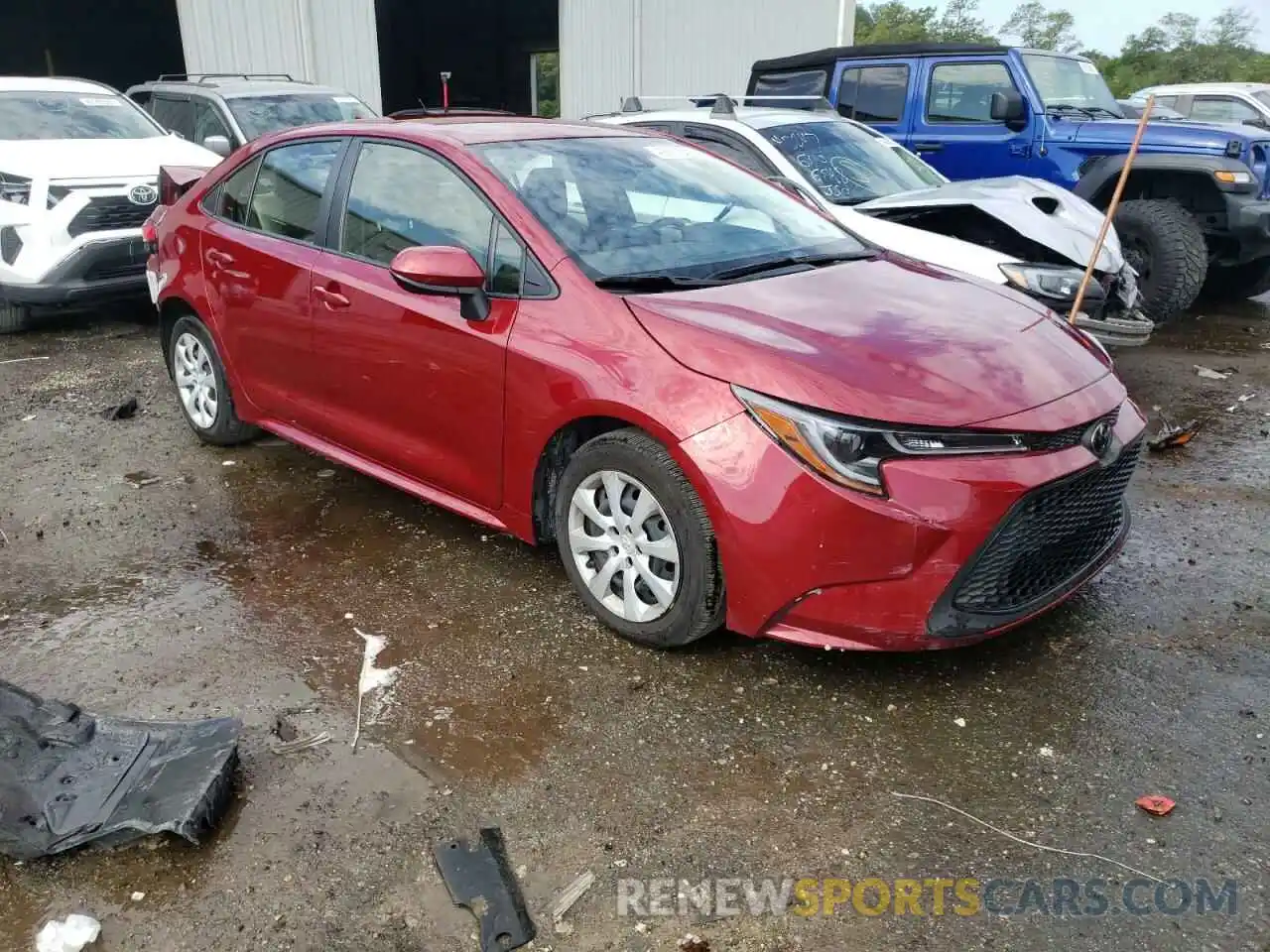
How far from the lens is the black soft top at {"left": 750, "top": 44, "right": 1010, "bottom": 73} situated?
8405 millimetres

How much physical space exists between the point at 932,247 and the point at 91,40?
84.0 feet

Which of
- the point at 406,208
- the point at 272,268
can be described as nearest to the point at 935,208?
the point at 406,208

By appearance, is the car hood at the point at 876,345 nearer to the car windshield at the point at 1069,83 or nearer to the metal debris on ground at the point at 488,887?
the metal debris on ground at the point at 488,887

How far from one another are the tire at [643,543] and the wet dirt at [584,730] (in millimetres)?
148

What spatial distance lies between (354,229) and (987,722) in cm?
286

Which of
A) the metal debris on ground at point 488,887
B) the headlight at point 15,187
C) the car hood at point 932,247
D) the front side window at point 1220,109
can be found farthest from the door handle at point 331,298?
the front side window at point 1220,109

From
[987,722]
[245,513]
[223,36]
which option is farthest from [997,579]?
[223,36]

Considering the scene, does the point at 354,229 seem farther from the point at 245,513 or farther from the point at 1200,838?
the point at 1200,838

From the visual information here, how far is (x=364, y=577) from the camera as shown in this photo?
155 inches

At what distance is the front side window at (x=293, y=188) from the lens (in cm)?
423

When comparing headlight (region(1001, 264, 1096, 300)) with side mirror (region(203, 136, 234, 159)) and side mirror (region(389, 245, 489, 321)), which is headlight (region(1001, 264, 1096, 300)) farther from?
side mirror (region(203, 136, 234, 159))

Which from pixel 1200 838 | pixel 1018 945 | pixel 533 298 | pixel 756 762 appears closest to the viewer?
pixel 1018 945

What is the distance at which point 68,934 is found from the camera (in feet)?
7.51

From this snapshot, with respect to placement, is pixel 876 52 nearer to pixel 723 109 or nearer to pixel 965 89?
pixel 965 89
